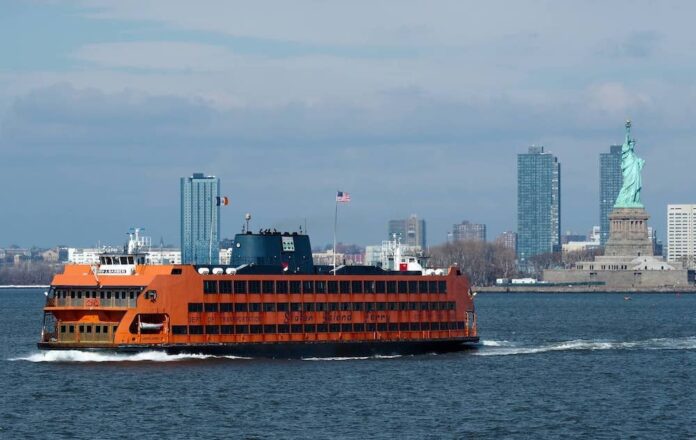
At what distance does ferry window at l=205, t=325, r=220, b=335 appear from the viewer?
8038 centimetres

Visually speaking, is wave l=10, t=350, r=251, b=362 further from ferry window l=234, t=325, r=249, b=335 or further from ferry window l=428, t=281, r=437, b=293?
ferry window l=428, t=281, r=437, b=293

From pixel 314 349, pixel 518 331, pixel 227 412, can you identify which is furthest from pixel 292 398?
pixel 518 331

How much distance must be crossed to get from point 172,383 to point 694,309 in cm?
12019

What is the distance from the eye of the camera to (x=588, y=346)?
9781cm

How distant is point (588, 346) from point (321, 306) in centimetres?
2070

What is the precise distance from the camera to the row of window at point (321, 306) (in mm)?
80688

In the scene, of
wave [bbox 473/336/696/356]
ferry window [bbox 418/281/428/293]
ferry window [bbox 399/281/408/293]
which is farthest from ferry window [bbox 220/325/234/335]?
wave [bbox 473/336/696/356]

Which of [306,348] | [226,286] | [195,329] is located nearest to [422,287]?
[306,348]

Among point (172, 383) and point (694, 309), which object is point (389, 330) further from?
point (694, 309)

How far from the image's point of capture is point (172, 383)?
70750 mm

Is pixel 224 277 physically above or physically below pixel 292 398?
above

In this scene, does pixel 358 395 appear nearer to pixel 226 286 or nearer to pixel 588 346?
pixel 226 286

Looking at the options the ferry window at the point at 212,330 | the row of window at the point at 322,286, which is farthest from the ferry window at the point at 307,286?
the ferry window at the point at 212,330

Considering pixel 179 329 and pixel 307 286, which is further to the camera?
pixel 307 286
